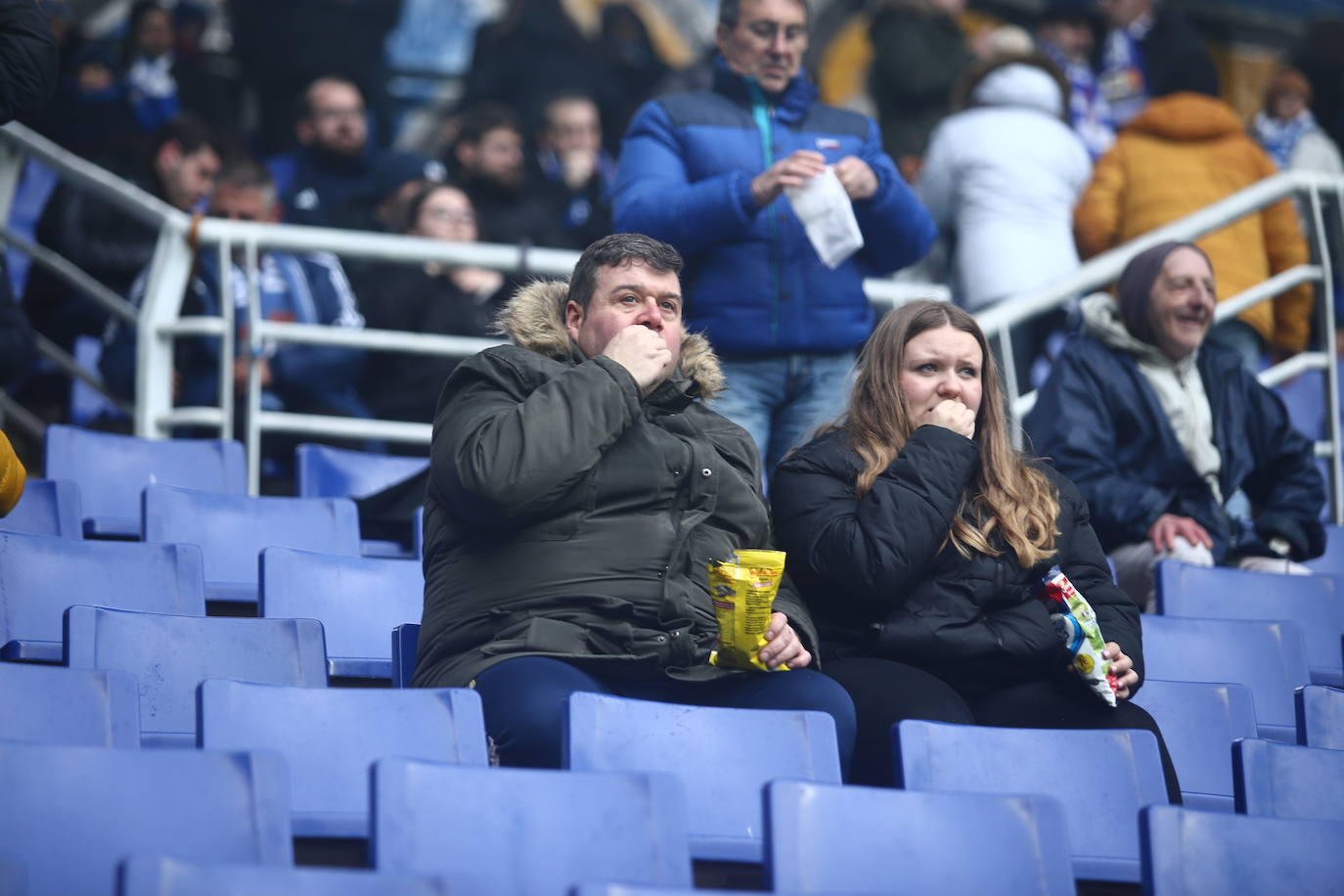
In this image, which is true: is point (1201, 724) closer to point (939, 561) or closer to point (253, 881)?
point (939, 561)

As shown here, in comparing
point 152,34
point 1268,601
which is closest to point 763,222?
point 1268,601

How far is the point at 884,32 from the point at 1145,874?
569cm

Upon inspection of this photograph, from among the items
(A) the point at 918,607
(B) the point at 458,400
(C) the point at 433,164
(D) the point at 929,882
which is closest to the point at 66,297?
(C) the point at 433,164

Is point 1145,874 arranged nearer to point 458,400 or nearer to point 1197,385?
point 458,400

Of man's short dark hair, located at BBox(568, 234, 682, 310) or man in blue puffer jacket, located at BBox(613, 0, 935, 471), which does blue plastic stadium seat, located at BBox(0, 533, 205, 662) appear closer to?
man's short dark hair, located at BBox(568, 234, 682, 310)

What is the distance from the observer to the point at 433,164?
668 cm

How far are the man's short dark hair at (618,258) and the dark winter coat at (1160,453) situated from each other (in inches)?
59.0

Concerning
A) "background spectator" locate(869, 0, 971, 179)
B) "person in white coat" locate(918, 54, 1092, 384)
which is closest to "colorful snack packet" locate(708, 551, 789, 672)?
"person in white coat" locate(918, 54, 1092, 384)

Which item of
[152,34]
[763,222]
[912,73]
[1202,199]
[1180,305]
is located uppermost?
[152,34]

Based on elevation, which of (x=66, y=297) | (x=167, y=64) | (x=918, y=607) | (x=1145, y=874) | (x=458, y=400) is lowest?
(x=1145, y=874)

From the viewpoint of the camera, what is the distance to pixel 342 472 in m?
4.68

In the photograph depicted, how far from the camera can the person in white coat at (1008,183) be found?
18.6 ft

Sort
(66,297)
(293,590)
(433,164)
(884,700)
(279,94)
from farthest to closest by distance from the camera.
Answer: (279,94), (433,164), (66,297), (293,590), (884,700)

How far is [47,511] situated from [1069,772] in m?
2.38
